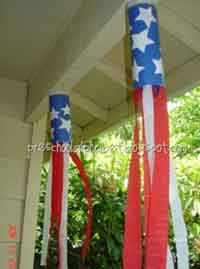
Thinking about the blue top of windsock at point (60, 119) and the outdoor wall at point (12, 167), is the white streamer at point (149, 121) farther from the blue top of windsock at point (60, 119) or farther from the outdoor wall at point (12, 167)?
the outdoor wall at point (12, 167)

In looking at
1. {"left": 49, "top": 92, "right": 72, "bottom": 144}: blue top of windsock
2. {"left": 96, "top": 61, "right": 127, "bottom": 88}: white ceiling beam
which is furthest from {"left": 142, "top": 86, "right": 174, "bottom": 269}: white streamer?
{"left": 96, "top": 61, "right": 127, "bottom": 88}: white ceiling beam

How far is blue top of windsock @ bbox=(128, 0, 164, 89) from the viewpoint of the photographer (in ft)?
3.91

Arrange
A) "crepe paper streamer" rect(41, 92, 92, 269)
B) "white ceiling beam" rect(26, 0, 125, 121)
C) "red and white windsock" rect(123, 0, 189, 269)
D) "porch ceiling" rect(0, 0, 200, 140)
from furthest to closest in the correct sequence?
"crepe paper streamer" rect(41, 92, 92, 269), "porch ceiling" rect(0, 0, 200, 140), "white ceiling beam" rect(26, 0, 125, 121), "red and white windsock" rect(123, 0, 189, 269)

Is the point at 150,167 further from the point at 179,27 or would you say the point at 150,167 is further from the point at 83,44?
the point at 179,27

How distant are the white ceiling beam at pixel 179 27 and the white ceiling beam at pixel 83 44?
295 mm

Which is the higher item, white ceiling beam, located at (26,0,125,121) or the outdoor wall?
white ceiling beam, located at (26,0,125,121)

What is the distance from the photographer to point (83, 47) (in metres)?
1.58

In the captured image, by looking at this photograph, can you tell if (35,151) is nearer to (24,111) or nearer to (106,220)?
(24,111)

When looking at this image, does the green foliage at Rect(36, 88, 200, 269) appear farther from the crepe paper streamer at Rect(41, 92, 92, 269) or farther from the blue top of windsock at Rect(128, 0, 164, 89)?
the blue top of windsock at Rect(128, 0, 164, 89)

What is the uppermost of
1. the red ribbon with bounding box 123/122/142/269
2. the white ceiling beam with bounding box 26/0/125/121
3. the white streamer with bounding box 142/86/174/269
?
the white ceiling beam with bounding box 26/0/125/121

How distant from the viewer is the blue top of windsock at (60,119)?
73.0 inches

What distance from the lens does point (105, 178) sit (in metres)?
3.23

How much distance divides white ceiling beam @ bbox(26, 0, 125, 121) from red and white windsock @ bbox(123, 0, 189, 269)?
15cm

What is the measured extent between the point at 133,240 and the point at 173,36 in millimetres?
1120
